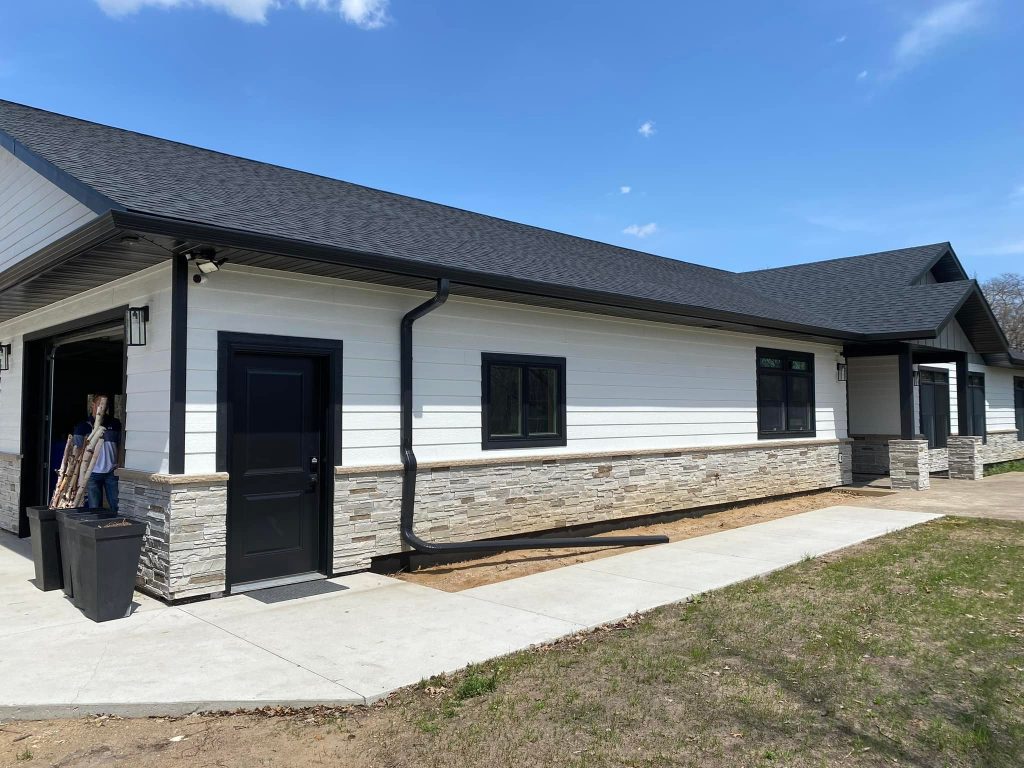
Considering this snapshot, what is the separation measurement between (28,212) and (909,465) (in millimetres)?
16219

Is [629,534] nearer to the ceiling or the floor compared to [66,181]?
nearer to the floor

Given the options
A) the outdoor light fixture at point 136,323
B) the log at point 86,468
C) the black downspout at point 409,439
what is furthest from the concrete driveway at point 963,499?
the log at point 86,468

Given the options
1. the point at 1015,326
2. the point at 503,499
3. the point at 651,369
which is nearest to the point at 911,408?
the point at 651,369

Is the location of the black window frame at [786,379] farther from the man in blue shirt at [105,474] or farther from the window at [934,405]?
the man in blue shirt at [105,474]

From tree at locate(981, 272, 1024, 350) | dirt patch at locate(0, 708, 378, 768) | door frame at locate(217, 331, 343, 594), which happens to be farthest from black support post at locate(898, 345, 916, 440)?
tree at locate(981, 272, 1024, 350)

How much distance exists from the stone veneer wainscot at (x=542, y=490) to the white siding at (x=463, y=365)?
20 centimetres

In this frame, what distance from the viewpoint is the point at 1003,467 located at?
21.3 m

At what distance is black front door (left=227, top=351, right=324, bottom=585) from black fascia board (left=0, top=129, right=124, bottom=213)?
5.62 feet

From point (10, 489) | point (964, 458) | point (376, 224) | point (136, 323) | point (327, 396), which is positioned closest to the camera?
point (136, 323)

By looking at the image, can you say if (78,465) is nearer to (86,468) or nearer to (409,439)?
(86,468)

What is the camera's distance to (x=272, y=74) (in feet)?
53.1

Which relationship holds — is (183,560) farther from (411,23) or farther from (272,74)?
(272,74)

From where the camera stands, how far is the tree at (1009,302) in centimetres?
4841

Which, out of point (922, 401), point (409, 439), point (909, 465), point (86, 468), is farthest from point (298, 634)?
point (922, 401)
